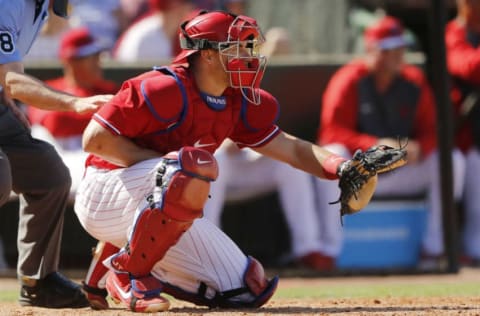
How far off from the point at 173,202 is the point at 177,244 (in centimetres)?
54

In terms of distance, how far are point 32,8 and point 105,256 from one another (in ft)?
3.99

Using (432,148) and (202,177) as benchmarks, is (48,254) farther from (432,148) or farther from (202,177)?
(432,148)

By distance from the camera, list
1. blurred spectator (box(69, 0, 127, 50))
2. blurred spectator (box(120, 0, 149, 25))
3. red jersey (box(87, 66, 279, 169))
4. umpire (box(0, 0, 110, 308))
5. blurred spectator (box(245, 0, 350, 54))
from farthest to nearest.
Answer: blurred spectator (box(120, 0, 149, 25))
blurred spectator (box(245, 0, 350, 54))
blurred spectator (box(69, 0, 127, 50))
umpire (box(0, 0, 110, 308))
red jersey (box(87, 66, 279, 169))

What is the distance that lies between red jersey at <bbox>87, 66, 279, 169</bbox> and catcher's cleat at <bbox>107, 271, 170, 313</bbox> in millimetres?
540

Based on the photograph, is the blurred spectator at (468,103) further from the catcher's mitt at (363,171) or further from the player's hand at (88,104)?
the player's hand at (88,104)

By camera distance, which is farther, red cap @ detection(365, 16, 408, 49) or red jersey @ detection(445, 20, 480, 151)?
red jersey @ detection(445, 20, 480, 151)

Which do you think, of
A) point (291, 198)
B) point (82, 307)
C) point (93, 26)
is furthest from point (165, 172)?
point (93, 26)

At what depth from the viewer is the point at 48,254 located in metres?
5.33

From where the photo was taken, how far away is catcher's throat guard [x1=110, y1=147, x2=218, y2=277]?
4484 mm

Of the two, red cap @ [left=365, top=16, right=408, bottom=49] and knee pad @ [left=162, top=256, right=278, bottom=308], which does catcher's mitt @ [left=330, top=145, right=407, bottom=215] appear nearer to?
knee pad @ [left=162, top=256, right=278, bottom=308]

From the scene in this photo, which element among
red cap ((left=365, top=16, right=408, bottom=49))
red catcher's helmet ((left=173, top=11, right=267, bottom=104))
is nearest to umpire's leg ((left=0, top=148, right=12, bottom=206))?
red catcher's helmet ((left=173, top=11, right=267, bottom=104))

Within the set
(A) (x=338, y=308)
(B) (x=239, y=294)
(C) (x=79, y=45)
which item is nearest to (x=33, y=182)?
(B) (x=239, y=294)

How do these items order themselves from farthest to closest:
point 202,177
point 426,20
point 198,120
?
point 426,20 → point 198,120 → point 202,177

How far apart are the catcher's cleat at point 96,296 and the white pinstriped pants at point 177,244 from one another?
303 mm
